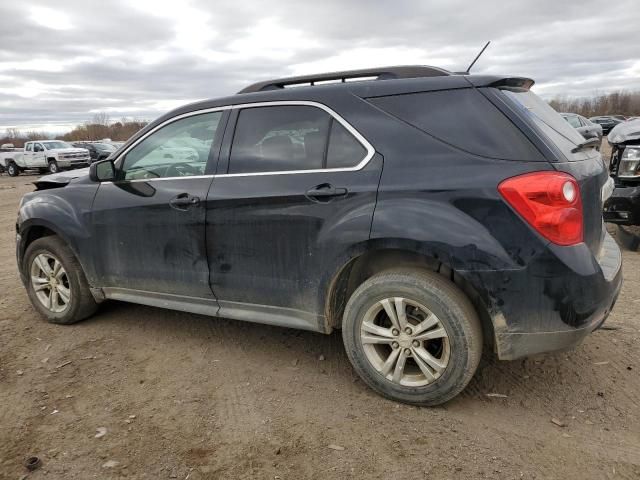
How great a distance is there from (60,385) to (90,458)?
3.08ft

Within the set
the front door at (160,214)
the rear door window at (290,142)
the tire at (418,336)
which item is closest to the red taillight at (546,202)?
the tire at (418,336)

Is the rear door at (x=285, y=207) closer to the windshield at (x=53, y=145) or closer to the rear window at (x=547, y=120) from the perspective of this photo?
the rear window at (x=547, y=120)

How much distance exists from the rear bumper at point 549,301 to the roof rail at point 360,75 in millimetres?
1237

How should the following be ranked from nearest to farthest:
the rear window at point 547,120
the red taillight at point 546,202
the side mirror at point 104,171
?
the red taillight at point 546,202 < the rear window at point 547,120 < the side mirror at point 104,171

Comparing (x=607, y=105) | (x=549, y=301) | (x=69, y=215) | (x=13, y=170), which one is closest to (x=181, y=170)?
(x=69, y=215)

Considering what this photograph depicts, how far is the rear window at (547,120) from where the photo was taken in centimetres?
264

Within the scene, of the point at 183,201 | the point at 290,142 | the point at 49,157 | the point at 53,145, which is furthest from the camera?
the point at 53,145

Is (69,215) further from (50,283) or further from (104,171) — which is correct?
(50,283)

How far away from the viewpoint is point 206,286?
340 cm

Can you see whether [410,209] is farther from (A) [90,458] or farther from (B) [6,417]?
(B) [6,417]

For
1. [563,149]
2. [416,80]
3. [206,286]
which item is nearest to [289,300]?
[206,286]

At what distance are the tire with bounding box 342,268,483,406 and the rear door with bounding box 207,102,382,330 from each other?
0.28 metres

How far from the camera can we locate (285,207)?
299cm

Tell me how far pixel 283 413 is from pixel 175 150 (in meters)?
1.99
